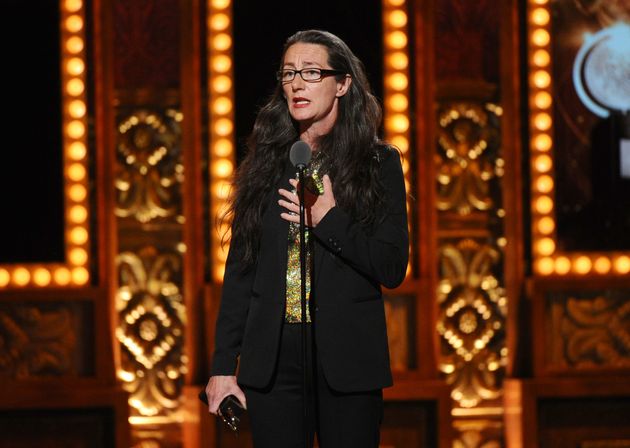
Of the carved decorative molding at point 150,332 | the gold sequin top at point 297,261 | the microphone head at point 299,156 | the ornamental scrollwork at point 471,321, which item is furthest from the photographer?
the ornamental scrollwork at point 471,321

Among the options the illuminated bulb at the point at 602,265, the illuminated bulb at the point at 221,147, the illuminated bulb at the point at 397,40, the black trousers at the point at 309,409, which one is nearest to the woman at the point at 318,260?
the black trousers at the point at 309,409

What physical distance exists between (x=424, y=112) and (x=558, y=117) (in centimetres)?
58

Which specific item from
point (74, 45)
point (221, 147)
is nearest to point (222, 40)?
point (221, 147)

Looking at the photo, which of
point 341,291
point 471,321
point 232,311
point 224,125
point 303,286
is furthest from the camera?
point 471,321

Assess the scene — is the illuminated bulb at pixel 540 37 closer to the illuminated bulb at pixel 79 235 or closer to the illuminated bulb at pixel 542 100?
the illuminated bulb at pixel 542 100

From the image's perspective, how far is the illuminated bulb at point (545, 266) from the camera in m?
4.80

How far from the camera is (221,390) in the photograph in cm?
238

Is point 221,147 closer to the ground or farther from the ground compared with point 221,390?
farther from the ground

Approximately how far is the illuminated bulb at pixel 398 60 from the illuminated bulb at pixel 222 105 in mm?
712

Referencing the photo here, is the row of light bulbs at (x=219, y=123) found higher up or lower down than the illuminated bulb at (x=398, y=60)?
lower down

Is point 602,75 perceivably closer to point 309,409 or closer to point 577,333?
point 577,333

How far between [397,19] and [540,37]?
24.2 inches

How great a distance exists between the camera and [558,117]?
484 cm

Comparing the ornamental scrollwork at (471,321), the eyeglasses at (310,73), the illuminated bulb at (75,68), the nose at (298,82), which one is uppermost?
the illuminated bulb at (75,68)
